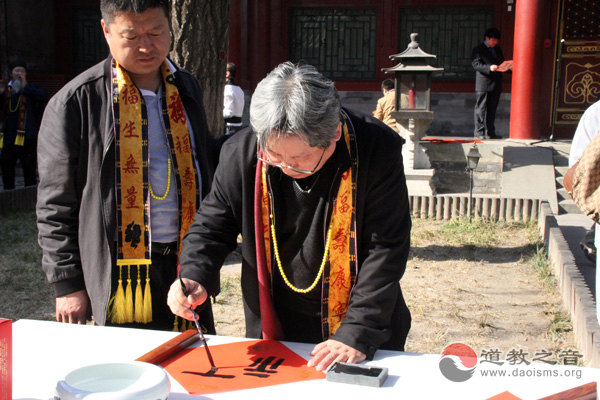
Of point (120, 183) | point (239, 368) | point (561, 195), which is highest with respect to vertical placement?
point (120, 183)

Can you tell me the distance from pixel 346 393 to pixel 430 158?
7.40 metres

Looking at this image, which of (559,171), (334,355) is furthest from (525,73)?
(334,355)

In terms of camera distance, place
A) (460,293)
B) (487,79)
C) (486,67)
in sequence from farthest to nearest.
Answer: (487,79), (486,67), (460,293)

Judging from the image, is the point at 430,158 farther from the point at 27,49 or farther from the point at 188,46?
the point at 27,49

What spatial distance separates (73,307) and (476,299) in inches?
120

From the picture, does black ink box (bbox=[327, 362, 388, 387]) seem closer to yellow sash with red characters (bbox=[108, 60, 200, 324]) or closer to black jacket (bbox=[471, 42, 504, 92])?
yellow sash with red characters (bbox=[108, 60, 200, 324])

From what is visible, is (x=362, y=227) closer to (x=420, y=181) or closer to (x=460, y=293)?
(x=460, y=293)

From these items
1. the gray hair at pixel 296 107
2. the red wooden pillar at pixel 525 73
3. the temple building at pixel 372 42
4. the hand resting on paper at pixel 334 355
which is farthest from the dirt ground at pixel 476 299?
the temple building at pixel 372 42

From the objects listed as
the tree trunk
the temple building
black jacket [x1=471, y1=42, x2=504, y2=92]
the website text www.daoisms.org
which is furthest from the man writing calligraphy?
the temple building

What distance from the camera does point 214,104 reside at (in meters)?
4.62

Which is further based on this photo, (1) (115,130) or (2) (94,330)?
(1) (115,130)

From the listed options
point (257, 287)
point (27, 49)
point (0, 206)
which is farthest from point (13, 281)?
point (27, 49)

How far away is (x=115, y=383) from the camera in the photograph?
1.34 meters

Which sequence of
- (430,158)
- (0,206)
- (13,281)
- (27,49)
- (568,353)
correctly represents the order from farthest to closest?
(27,49)
(430,158)
(0,206)
(13,281)
(568,353)
